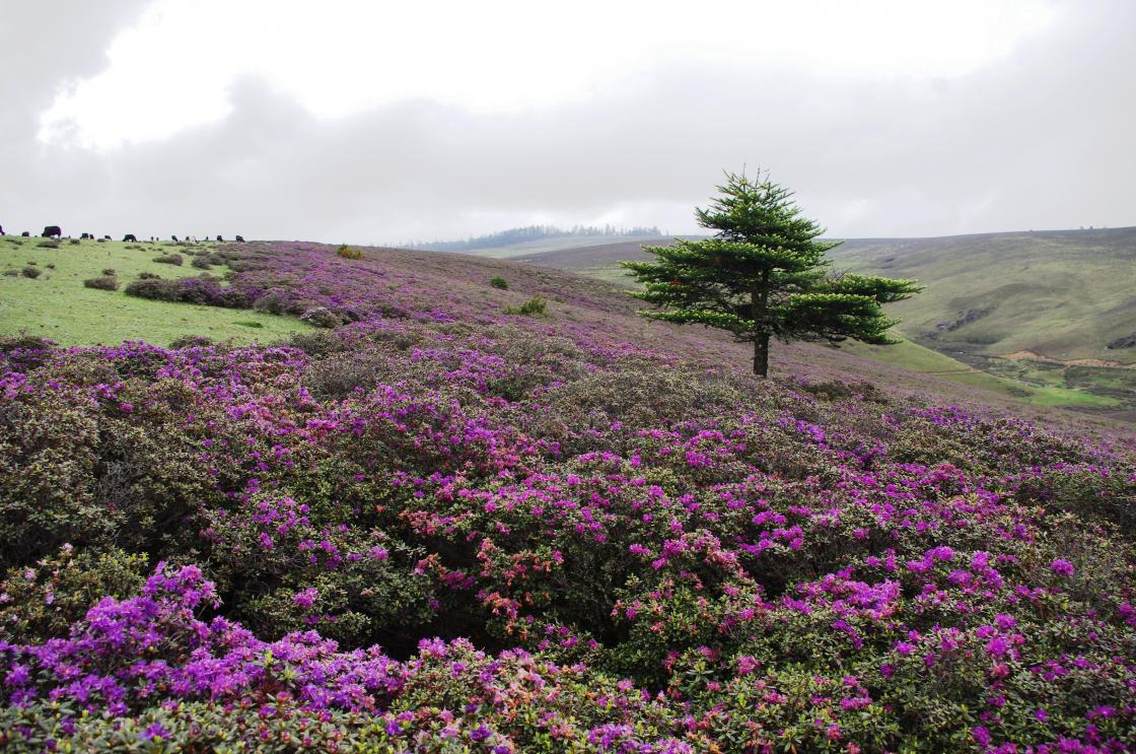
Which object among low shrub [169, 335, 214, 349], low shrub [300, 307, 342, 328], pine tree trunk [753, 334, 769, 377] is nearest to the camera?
low shrub [169, 335, 214, 349]

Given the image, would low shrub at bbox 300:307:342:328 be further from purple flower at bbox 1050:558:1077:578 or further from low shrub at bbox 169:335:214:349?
purple flower at bbox 1050:558:1077:578

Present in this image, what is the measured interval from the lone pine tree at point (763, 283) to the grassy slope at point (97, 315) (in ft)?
46.9

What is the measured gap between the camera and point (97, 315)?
19.2m

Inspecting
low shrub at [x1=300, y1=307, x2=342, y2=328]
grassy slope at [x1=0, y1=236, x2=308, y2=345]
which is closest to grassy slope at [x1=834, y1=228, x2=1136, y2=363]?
low shrub at [x1=300, y1=307, x2=342, y2=328]

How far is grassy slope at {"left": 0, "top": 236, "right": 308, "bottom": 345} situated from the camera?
55.2 ft

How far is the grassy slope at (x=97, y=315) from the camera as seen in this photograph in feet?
55.2

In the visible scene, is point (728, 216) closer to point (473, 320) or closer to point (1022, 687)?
point (473, 320)

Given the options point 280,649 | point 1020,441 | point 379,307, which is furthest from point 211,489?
point 379,307

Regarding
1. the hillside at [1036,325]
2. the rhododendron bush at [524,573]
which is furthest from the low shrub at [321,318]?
the hillside at [1036,325]

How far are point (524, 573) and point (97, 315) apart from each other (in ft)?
62.9

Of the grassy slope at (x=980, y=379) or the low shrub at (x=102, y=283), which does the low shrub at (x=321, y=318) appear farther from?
the grassy slope at (x=980, y=379)

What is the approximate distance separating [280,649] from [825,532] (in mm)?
7205

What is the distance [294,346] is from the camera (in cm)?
1828

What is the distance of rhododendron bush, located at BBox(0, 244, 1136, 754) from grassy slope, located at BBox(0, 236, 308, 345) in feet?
12.5
